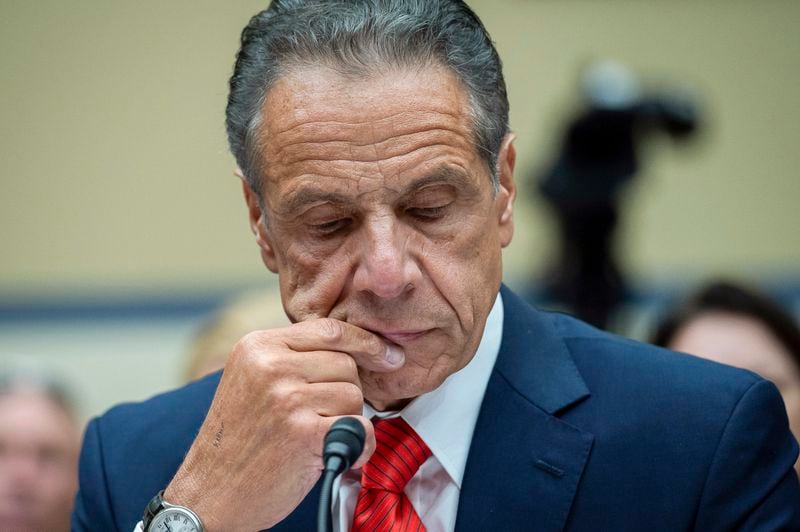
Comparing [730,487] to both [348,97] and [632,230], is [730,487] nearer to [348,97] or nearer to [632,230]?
[348,97]

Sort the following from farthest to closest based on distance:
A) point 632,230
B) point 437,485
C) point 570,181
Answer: point 632,230 < point 570,181 < point 437,485

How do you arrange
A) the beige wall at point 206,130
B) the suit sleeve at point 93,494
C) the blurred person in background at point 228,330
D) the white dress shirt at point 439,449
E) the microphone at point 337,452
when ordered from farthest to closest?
the beige wall at point 206,130 < the blurred person in background at point 228,330 < the suit sleeve at point 93,494 < the white dress shirt at point 439,449 < the microphone at point 337,452

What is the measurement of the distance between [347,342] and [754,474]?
826 mm

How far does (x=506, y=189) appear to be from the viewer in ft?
8.81

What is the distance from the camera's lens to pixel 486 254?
2.52 meters

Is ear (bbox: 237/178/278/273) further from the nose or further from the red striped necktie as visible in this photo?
the red striped necktie

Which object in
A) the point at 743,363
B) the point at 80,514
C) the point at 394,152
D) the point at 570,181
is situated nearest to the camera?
the point at 394,152

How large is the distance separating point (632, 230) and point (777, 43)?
1.74 meters

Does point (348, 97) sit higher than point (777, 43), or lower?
higher

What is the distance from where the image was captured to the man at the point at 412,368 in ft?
7.91

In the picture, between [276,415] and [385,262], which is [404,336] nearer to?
[385,262]

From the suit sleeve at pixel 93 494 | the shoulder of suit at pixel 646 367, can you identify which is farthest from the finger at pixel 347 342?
the suit sleeve at pixel 93 494

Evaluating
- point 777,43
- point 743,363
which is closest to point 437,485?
point 743,363

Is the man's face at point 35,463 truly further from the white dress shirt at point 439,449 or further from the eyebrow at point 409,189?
the eyebrow at point 409,189
